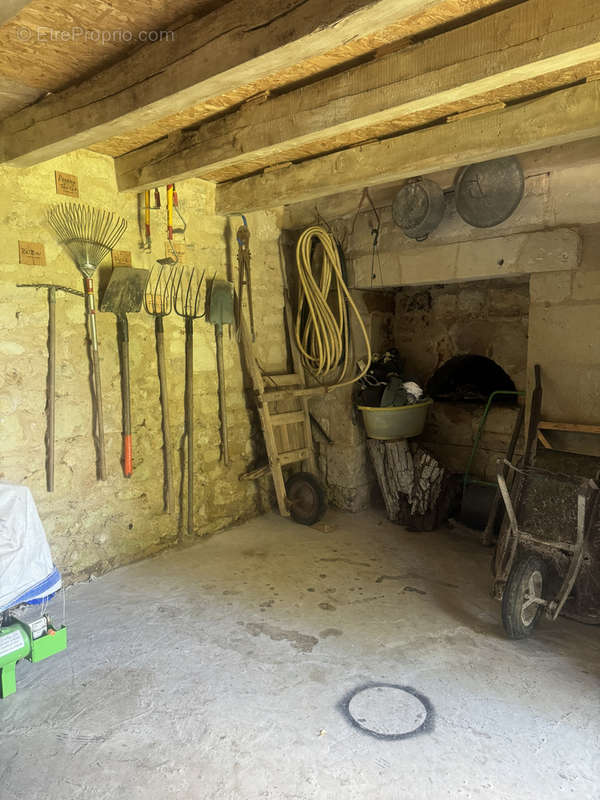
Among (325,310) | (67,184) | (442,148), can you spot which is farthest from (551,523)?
(67,184)

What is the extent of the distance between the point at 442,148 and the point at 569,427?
1.70 m

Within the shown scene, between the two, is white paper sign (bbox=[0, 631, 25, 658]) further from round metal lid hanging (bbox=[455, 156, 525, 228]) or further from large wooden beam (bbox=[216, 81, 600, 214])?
round metal lid hanging (bbox=[455, 156, 525, 228])

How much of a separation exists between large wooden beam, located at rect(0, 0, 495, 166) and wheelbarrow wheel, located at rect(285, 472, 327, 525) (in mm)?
2737

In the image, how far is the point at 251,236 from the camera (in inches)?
165

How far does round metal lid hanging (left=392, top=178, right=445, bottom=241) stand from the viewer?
352cm

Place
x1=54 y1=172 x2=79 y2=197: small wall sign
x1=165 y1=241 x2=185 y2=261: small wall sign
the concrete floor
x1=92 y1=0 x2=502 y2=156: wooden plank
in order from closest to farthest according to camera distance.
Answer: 1. the concrete floor
2. x1=92 y1=0 x2=502 y2=156: wooden plank
3. x1=54 y1=172 x2=79 y2=197: small wall sign
4. x1=165 y1=241 x2=185 y2=261: small wall sign

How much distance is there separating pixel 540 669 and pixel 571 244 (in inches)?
91.6

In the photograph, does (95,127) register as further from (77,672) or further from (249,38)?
(77,672)

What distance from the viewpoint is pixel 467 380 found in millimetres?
4840

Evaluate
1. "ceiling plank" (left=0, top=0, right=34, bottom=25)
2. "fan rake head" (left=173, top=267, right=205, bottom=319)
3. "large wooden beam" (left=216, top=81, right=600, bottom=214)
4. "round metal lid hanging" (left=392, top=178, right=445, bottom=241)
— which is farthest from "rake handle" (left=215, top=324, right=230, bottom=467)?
"ceiling plank" (left=0, top=0, right=34, bottom=25)

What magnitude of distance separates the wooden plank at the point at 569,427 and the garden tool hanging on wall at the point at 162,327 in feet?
7.72

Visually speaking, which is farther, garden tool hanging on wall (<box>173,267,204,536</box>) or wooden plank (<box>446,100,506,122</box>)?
garden tool hanging on wall (<box>173,267,204,536</box>)

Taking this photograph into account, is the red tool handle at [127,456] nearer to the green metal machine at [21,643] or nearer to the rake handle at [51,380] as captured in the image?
the rake handle at [51,380]

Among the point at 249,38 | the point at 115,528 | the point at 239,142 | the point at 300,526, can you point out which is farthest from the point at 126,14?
the point at 300,526
